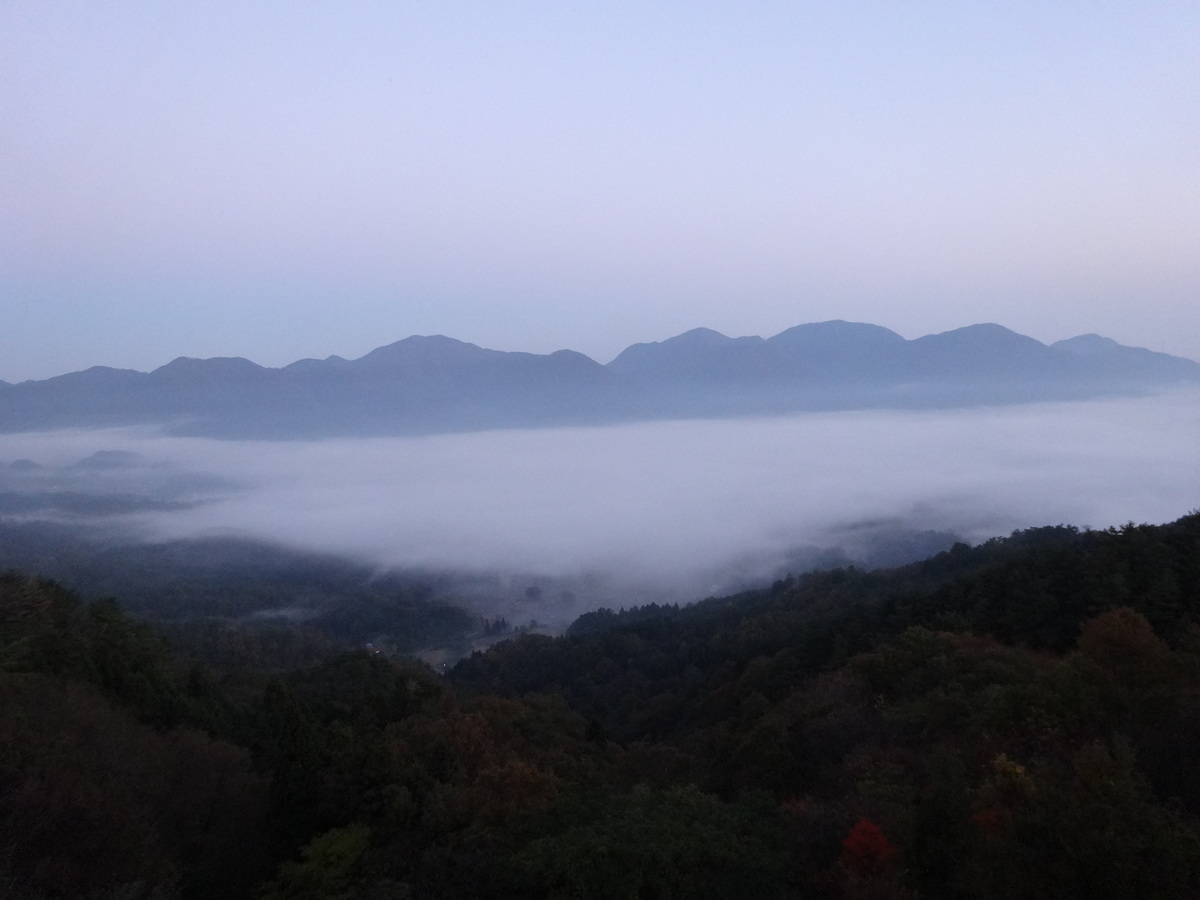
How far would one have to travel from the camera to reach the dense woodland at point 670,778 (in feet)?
29.3

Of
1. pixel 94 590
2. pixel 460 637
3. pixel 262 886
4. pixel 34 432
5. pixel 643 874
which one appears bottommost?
pixel 460 637

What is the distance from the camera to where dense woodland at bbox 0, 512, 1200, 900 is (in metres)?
8.94

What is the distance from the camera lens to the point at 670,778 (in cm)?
1783

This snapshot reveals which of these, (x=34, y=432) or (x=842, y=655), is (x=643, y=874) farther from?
(x=34, y=432)

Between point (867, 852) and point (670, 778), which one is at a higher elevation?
point (867, 852)

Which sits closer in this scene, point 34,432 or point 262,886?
point 262,886

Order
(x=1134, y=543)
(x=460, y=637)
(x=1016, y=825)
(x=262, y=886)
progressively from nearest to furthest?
(x=1016, y=825), (x=262, y=886), (x=1134, y=543), (x=460, y=637)

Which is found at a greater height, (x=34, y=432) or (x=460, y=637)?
(x=34, y=432)

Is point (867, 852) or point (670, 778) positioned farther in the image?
point (670, 778)

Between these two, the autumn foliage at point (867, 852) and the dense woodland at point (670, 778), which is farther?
the autumn foliage at point (867, 852)

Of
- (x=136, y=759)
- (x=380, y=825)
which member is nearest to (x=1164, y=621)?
(x=380, y=825)

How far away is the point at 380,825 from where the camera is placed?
13.3m

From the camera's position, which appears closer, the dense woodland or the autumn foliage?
the dense woodland

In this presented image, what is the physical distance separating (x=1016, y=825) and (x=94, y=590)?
91.2 meters
